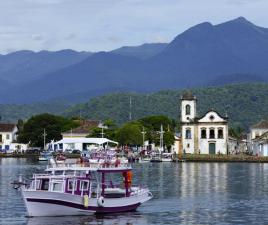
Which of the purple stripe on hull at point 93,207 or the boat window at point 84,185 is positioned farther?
the boat window at point 84,185

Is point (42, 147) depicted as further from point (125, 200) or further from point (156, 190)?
point (125, 200)

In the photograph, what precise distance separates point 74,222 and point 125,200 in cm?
580

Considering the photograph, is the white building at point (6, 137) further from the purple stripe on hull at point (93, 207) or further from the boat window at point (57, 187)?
the boat window at point (57, 187)

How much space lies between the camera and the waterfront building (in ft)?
514

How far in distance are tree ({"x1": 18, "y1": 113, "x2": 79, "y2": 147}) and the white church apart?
31.6 meters

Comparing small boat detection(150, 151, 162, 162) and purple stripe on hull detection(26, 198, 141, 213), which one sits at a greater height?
small boat detection(150, 151, 162, 162)

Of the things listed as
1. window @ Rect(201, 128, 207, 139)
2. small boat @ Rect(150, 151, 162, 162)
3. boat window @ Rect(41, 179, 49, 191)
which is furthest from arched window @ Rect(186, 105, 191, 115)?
boat window @ Rect(41, 179, 49, 191)

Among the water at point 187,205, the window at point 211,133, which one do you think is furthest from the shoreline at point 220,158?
the water at point 187,205

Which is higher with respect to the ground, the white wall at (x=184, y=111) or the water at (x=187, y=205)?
the white wall at (x=184, y=111)

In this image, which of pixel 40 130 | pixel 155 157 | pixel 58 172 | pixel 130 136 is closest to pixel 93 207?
pixel 58 172

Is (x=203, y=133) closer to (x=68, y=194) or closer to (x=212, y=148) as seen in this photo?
(x=212, y=148)

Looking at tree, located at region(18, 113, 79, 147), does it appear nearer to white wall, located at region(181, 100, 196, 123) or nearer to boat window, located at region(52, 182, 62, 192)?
white wall, located at region(181, 100, 196, 123)

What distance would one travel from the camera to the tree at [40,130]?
181750 mm

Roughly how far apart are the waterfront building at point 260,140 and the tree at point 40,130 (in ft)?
134
